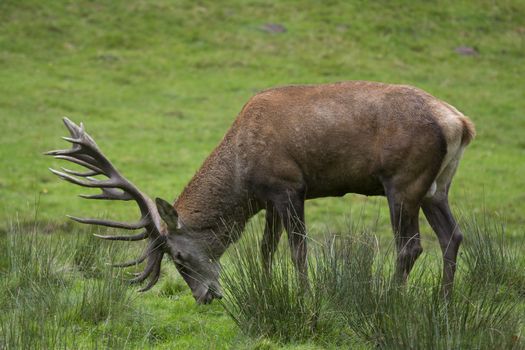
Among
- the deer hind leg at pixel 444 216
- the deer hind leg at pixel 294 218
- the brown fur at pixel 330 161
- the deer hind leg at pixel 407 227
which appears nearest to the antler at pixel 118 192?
the brown fur at pixel 330 161

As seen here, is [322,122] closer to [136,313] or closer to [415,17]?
[136,313]

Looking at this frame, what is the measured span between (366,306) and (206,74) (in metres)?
19.0

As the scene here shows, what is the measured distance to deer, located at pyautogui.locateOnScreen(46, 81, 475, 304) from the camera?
23.6ft

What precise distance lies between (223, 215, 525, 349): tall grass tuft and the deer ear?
1290mm

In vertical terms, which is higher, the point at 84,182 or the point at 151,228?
the point at 84,182

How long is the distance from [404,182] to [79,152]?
280 centimetres

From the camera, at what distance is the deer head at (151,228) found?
728 centimetres

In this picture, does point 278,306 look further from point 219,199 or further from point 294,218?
point 219,199

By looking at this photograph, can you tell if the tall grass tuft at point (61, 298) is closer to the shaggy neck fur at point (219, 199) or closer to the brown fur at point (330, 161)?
the shaggy neck fur at point (219, 199)

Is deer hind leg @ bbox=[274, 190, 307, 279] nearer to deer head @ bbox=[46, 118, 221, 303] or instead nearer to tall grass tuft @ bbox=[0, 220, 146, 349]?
deer head @ bbox=[46, 118, 221, 303]

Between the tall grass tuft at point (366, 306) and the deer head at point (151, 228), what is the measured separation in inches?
44.6

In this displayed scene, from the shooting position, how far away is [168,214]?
7535mm

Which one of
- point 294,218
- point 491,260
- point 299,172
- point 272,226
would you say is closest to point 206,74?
point 272,226

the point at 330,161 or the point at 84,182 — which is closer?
the point at 84,182
